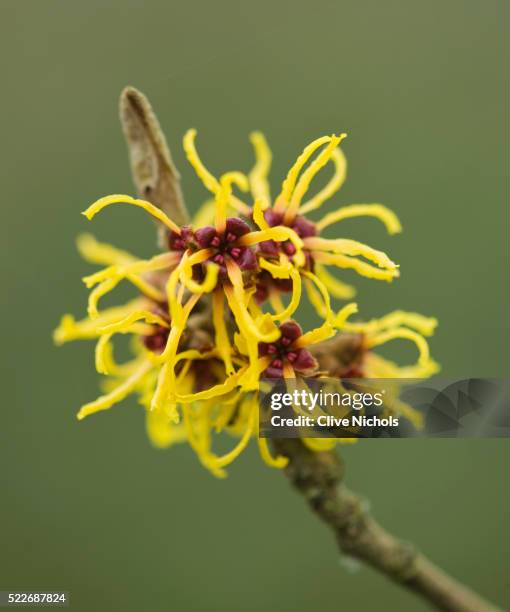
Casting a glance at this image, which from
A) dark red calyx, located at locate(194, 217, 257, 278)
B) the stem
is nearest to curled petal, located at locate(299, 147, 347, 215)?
dark red calyx, located at locate(194, 217, 257, 278)

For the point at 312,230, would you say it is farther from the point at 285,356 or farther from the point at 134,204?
the point at 134,204

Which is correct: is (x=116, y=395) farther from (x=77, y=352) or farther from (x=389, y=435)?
(x=77, y=352)

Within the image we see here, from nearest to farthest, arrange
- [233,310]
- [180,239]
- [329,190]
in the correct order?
[233,310] < [180,239] < [329,190]

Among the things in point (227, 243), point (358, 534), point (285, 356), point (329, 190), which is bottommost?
point (358, 534)

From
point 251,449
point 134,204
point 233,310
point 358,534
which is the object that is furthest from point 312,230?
point 251,449

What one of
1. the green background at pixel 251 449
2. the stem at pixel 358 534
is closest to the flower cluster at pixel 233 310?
the stem at pixel 358 534

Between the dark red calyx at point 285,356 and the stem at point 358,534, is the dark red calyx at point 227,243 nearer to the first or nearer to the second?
the dark red calyx at point 285,356

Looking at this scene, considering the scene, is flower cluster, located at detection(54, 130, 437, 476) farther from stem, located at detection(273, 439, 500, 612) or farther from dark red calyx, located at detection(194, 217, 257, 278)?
stem, located at detection(273, 439, 500, 612)
